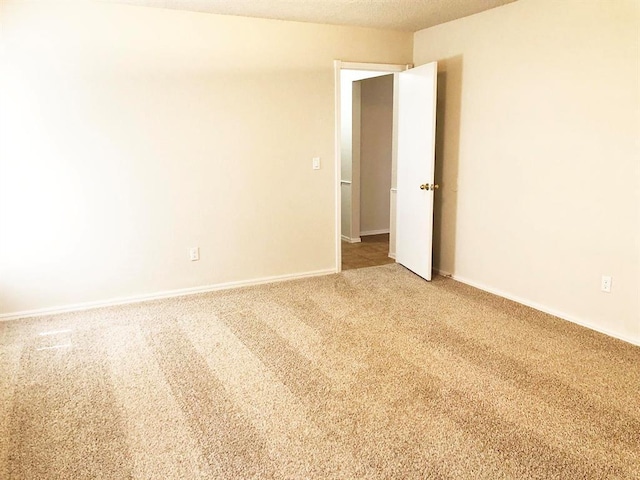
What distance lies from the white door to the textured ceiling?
0.45m

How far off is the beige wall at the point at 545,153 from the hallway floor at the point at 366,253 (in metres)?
0.91

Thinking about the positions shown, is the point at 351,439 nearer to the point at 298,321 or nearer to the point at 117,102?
the point at 298,321

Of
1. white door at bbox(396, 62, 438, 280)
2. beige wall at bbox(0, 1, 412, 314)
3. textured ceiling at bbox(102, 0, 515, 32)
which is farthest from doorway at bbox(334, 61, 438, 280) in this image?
textured ceiling at bbox(102, 0, 515, 32)

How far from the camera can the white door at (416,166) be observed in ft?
14.2

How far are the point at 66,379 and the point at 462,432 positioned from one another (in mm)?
2171

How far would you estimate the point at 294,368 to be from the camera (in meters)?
2.83

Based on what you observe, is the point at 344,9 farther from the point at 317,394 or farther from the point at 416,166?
the point at 317,394

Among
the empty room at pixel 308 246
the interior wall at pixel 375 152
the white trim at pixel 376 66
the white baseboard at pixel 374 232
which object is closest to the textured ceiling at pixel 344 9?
the empty room at pixel 308 246

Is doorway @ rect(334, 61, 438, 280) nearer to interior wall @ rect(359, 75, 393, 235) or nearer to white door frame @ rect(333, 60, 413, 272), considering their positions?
white door frame @ rect(333, 60, 413, 272)

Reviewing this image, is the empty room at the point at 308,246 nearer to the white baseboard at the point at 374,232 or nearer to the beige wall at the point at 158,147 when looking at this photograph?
the beige wall at the point at 158,147

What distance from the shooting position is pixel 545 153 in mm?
3600

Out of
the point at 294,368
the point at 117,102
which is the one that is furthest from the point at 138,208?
the point at 294,368

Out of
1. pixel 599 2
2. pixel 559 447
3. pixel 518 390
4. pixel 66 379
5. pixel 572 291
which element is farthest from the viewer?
pixel 572 291

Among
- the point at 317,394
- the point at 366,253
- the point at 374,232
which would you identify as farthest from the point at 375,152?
the point at 317,394
